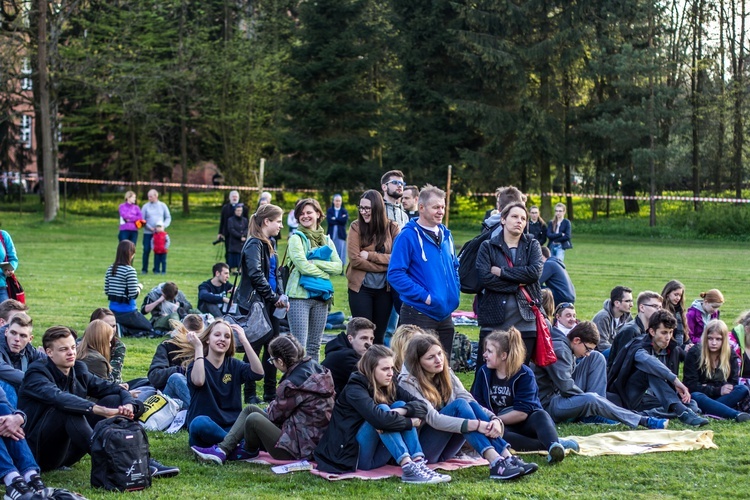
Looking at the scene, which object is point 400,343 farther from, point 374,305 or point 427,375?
point 374,305

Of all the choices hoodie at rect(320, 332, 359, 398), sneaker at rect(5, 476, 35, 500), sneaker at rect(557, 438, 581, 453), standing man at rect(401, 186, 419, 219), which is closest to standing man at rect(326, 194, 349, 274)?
standing man at rect(401, 186, 419, 219)

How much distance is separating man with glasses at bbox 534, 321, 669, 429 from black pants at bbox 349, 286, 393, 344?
157 cm

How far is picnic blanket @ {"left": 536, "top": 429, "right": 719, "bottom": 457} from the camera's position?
7.24 meters

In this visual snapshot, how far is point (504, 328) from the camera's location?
7.78 m

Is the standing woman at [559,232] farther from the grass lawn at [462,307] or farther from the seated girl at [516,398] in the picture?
the seated girl at [516,398]

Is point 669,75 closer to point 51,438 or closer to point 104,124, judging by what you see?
point 104,124

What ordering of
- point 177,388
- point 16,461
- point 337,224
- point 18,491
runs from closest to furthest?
point 18,491
point 16,461
point 177,388
point 337,224

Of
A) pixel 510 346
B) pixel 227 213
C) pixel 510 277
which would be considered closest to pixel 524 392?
pixel 510 346

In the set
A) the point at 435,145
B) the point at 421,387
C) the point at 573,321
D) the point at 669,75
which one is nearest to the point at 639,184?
the point at 669,75

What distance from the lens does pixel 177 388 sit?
849cm

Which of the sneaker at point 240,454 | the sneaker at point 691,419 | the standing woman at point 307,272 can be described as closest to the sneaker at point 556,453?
the sneaker at point 691,419

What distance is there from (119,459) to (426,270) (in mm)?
2800

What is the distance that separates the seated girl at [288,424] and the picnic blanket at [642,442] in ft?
6.22

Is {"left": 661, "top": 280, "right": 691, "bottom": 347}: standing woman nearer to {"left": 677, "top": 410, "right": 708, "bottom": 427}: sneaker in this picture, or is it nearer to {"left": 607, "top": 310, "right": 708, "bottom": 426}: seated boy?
{"left": 607, "top": 310, "right": 708, "bottom": 426}: seated boy
